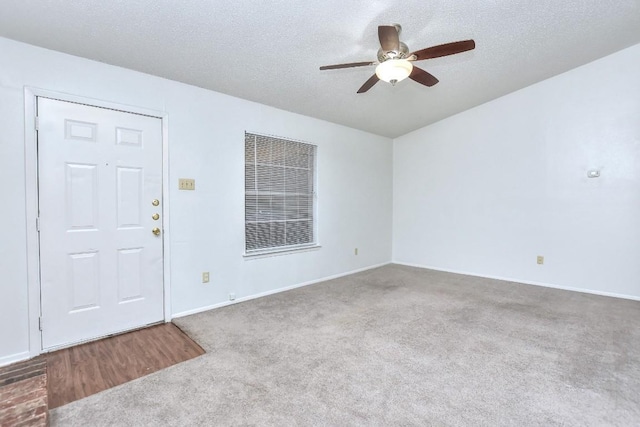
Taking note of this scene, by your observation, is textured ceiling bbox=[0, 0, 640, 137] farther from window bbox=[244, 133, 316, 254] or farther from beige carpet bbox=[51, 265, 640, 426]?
beige carpet bbox=[51, 265, 640, 426]

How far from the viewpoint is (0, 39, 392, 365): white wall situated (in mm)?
2172

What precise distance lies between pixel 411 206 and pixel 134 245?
4373 millimetres

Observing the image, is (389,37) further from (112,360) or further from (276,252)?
(112,360)

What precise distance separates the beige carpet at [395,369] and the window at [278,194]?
888 millimetres

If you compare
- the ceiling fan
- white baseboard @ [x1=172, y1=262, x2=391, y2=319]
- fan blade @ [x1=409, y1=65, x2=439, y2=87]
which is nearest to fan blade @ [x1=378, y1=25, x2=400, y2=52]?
the ceiling fan

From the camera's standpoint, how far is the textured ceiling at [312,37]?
2.05 meters

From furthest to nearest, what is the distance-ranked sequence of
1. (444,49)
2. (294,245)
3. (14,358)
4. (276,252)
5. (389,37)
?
(294,245), (276,252), (14,358), (444,49), (389,37)

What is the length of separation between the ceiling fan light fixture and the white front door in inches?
82.5

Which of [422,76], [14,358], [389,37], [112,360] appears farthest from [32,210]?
[422,76]

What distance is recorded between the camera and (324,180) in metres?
4.41

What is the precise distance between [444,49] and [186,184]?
2.54m

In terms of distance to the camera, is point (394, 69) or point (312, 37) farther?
point (312, 37)

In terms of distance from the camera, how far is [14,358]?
7.16 feet

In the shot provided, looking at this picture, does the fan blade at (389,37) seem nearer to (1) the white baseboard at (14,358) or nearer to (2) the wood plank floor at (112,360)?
(2) the wood plank floor at (112,360)
